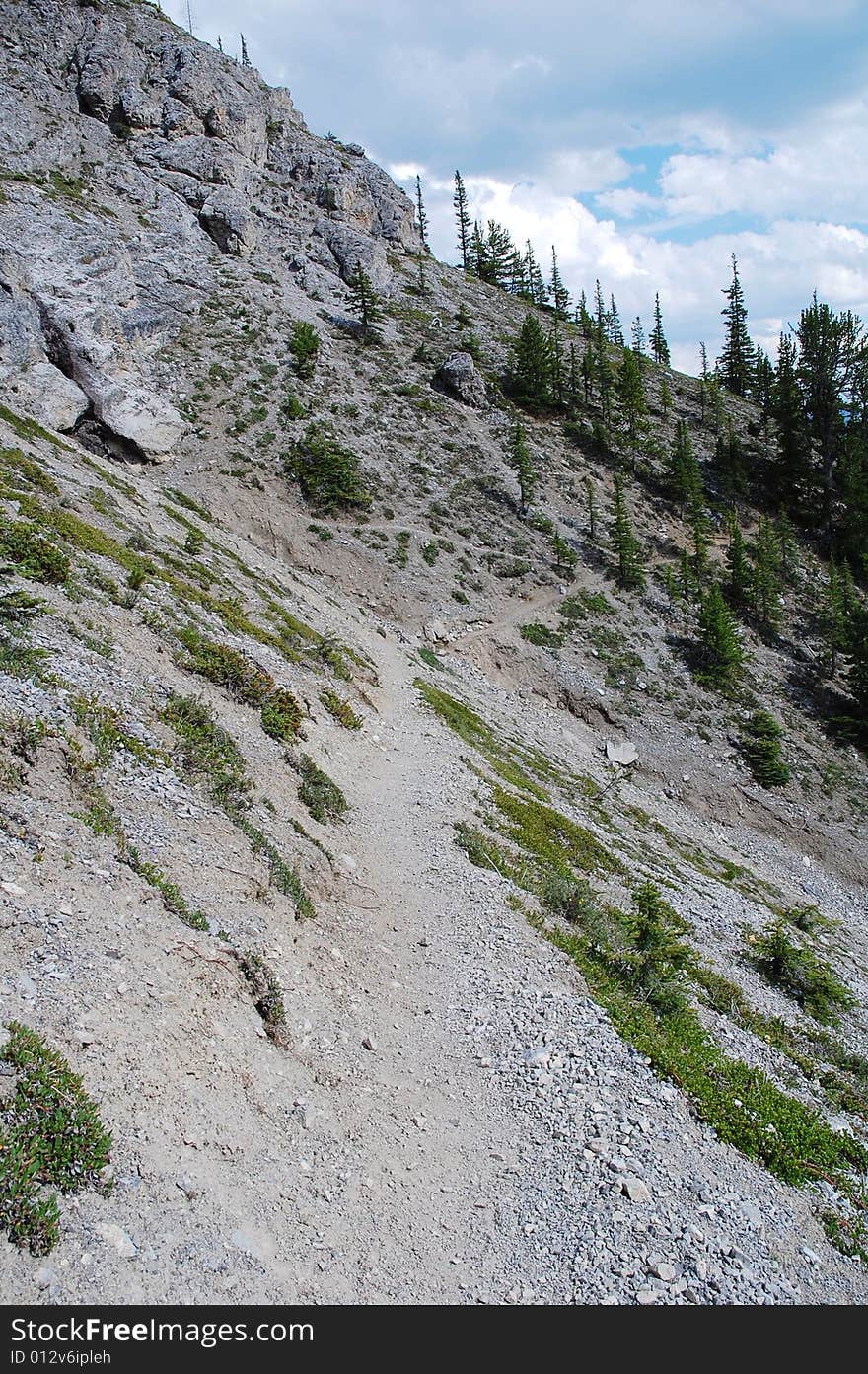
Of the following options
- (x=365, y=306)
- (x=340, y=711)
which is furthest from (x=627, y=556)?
(x=365, y=306)

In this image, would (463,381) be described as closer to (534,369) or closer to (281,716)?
(534,369)

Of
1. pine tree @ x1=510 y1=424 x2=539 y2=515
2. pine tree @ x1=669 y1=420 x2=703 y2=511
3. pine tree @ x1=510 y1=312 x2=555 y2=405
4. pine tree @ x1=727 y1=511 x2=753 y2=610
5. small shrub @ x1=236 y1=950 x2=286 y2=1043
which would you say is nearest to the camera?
small shrub @ x1=236 y1=950 x2=286 y2=1043

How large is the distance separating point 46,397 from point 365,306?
40.2m

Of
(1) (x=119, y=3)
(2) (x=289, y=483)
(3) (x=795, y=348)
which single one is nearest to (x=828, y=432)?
(3) (x=795, y=348)

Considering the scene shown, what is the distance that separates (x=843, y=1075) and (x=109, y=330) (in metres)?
61.5

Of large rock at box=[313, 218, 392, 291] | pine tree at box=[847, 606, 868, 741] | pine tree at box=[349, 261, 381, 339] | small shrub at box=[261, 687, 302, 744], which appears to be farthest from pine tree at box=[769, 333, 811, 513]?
small shrub at box=[261, 687, 302, 744]

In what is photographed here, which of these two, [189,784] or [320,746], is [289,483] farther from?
[189,784]

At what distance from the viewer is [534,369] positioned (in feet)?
232

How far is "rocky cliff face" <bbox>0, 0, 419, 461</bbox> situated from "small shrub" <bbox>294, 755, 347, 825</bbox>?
3794 centimetres

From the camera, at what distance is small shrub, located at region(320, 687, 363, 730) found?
72.4 feet

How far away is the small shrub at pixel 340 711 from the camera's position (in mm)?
22062

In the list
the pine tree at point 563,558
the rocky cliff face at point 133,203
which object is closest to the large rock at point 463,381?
the pine tree at point 563,558

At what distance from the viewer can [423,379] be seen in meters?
68.8

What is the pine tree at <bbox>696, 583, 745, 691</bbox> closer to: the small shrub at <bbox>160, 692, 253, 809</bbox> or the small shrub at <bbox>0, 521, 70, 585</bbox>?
the small shrub at <bbox>160, 692, 253, 809</bbox>
